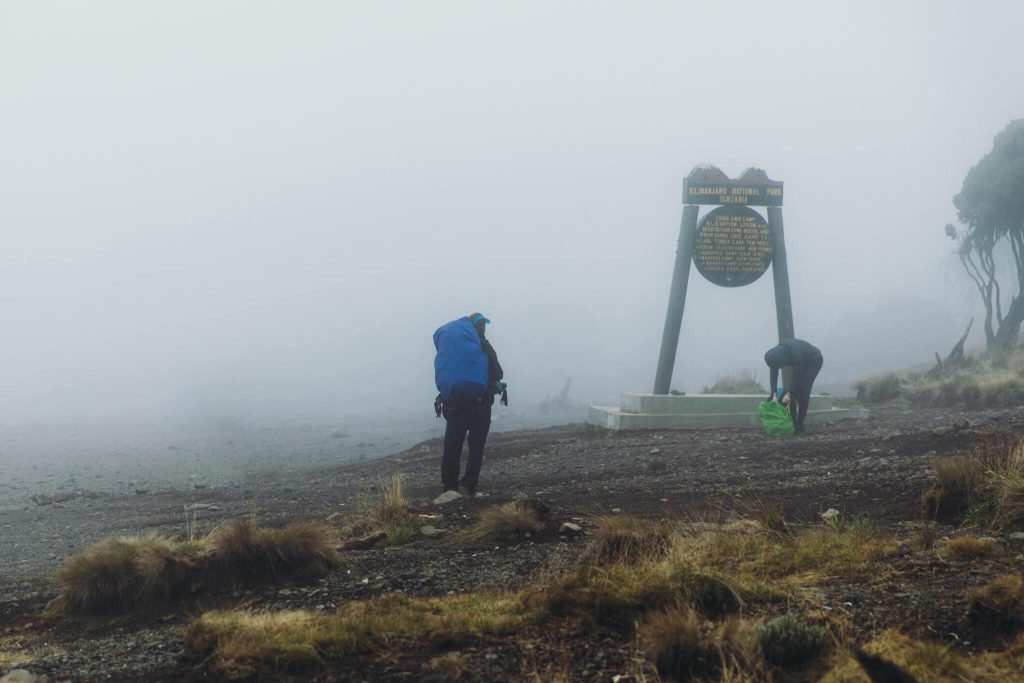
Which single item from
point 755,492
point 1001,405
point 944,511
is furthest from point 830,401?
point 944,511

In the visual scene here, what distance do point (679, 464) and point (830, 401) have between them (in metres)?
7.05

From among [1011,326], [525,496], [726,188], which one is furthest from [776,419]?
[1011,326]

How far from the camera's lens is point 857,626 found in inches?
164

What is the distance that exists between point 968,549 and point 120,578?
5102mm

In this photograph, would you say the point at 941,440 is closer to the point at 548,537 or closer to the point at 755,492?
the point at 755,492

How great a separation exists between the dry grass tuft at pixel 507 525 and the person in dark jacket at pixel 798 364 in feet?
26.1

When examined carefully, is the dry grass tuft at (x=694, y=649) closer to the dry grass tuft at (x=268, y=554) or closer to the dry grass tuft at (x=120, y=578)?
the dry grass tuft at (x=268, y=554)

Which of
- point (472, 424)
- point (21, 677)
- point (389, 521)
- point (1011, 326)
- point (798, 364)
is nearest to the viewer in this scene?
point (21, 677)

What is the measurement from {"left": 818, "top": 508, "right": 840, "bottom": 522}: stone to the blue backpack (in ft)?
11.9

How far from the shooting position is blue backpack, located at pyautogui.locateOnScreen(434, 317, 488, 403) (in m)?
9.29

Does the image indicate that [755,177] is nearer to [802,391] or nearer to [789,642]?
[802,391]

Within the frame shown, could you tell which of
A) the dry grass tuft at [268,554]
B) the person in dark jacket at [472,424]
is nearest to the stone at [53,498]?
the person in dark jacket at [472,424]

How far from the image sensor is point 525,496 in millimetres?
9422

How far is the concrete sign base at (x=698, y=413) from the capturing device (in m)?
16.2
